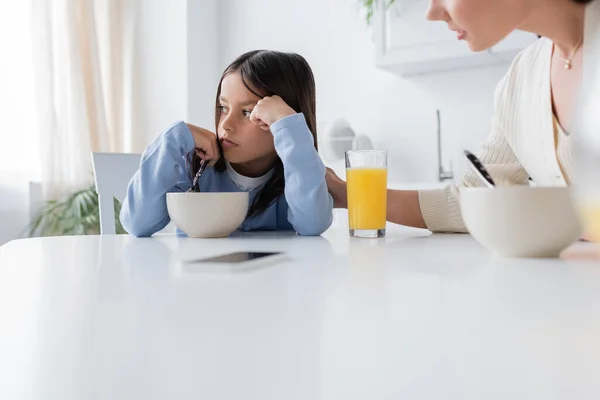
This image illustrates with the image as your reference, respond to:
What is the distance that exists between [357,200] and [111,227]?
831mm

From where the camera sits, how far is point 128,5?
370 centimetres

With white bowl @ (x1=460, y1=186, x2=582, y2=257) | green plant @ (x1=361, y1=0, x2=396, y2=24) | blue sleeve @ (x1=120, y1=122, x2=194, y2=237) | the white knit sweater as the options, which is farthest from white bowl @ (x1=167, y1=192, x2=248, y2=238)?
green plant @ (x1=361, y1=0, x2=396, y2=24)

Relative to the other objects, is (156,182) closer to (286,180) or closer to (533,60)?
(286,180)

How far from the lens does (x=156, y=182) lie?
1.24 m

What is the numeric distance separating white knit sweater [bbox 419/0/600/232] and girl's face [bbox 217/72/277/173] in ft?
1.34

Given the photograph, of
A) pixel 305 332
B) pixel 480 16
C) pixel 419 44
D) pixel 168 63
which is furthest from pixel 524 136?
pixel 168 63

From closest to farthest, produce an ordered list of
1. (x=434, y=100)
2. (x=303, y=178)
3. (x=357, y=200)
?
(x=357, y=200)
(x=303, y=178)
(x=434, y=100)

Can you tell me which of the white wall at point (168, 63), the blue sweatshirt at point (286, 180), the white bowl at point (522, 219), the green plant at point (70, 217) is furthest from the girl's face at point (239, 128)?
the white wall at point (168, 63)

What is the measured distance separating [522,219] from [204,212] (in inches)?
23.3

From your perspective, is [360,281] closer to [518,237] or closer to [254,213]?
[518,237]

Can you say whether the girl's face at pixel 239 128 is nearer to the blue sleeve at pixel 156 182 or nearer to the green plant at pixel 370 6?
the blue sleeve at pixel 156 182

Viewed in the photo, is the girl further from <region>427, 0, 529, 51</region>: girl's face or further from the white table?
the white table

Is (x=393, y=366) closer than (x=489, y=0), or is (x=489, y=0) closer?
(x=393, y=366)

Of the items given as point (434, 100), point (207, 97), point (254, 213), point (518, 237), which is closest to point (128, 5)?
point (207, 97)
